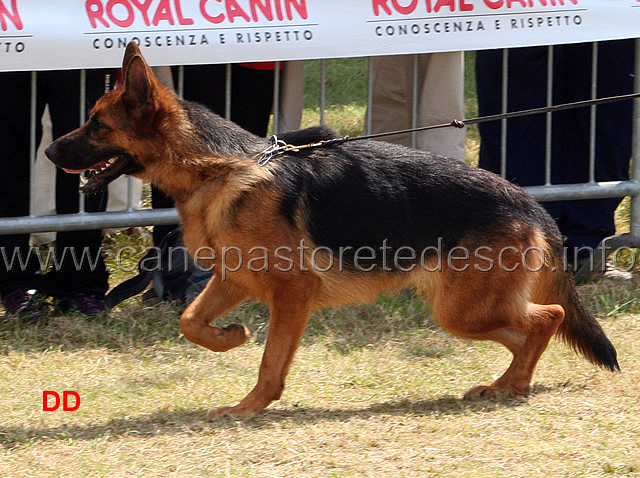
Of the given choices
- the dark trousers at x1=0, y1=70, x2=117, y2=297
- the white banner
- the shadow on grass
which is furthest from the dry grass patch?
the white banner

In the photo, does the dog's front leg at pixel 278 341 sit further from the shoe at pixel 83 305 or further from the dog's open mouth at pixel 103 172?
the shoe at pixel 83 305

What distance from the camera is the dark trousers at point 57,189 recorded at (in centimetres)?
515

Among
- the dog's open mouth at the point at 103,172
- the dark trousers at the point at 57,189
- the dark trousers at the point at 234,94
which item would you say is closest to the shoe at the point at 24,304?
the dark trousers at the point at 57,189

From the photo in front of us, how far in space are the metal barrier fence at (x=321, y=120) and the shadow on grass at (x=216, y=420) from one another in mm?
1449

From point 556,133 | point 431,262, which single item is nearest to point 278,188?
point 431,262

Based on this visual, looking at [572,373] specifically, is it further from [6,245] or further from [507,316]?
[6,245]

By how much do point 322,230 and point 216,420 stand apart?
2.76 ft

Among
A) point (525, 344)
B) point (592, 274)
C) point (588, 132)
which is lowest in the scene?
point (525, 344)

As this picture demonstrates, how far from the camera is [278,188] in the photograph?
13.5 feet

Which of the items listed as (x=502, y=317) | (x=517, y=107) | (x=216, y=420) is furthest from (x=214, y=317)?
(x=517, y=107)

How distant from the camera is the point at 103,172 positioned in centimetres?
415

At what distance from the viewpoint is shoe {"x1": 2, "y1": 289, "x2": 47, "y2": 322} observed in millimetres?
5201

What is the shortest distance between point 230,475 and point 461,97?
295 centimetres

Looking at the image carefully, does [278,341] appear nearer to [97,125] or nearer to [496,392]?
[496,392]
